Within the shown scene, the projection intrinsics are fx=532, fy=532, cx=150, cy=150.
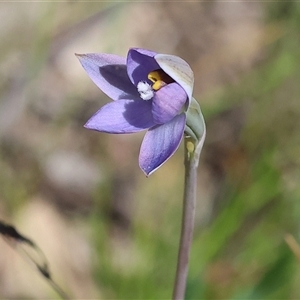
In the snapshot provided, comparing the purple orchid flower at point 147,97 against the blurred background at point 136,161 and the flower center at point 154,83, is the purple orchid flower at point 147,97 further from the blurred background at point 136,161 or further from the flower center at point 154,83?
the blurred background at point 136,161

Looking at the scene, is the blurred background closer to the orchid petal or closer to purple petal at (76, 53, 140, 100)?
purple petal at (76, 53, 140, 100)

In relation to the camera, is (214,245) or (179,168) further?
(179,168)

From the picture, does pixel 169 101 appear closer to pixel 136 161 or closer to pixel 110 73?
pixel 110 73

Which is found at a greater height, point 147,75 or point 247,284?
point 147,75

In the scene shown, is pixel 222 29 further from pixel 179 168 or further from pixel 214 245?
pixel 214 245

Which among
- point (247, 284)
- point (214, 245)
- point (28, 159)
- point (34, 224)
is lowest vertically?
point (247, 284)

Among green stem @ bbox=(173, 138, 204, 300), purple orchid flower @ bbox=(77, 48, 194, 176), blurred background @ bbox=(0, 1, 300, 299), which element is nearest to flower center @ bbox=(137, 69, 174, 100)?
purple orchid flower @ bbox=(77, 48, 194, 176)

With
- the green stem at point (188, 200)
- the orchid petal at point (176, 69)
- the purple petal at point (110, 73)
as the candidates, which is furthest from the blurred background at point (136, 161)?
the orchid petal at point (176, 69)

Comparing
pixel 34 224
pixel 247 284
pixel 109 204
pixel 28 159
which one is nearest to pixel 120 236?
pixel 109 204
